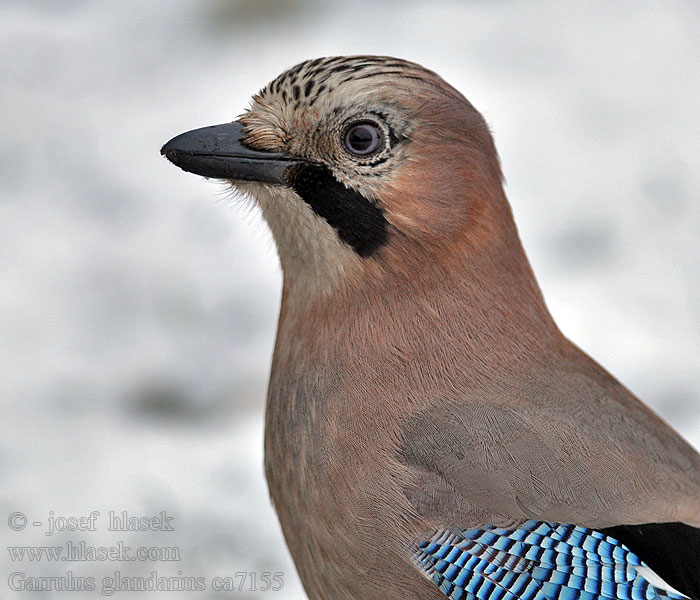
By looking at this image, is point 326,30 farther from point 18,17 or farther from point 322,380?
point 322,380

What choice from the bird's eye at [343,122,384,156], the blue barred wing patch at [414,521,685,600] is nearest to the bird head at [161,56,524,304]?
the bird's eye at [343,122,384,156]

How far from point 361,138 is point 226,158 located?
337mm

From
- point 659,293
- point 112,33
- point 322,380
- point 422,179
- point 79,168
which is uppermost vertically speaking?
point 112,33

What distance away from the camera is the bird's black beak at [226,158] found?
304 cm

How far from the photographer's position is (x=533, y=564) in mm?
2824

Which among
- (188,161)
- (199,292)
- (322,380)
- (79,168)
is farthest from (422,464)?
(79,168)

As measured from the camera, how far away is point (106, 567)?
4.43 meters

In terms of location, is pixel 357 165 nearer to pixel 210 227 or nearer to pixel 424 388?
pixel 424 388

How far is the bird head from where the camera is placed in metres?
3.02

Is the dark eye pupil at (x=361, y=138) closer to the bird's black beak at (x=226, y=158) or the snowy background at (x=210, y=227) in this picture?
the bird's black beak at (x=226, y=158)

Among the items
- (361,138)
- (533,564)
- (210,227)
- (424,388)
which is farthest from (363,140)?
(210,227)

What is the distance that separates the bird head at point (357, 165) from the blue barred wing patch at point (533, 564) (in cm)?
70

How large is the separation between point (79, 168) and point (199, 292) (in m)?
1.24

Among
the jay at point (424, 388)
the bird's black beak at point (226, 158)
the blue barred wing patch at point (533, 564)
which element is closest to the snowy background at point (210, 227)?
the jay at point (424, 388)
